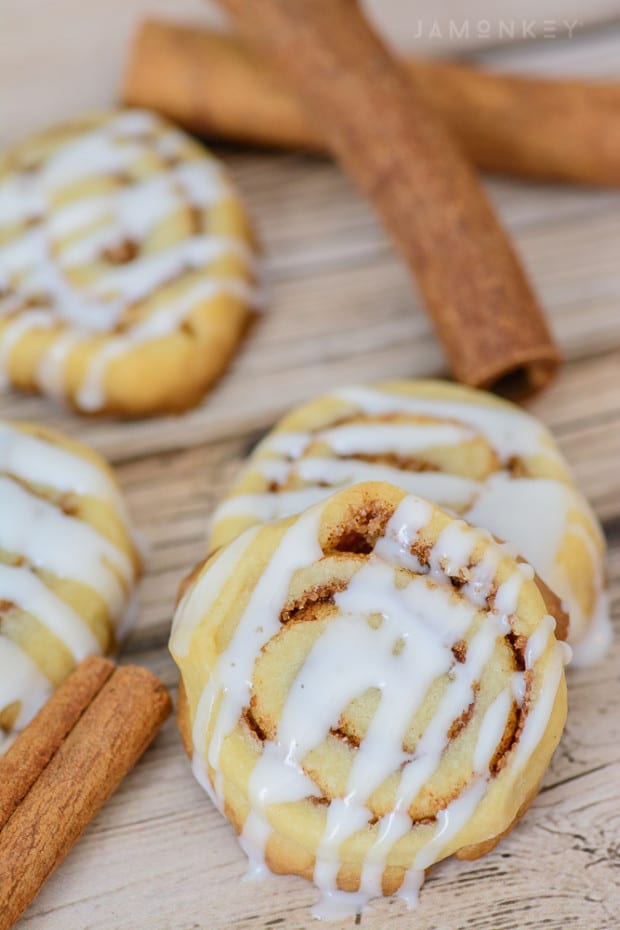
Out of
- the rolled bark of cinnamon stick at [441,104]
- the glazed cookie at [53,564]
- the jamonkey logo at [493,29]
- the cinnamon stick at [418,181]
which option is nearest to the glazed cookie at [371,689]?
the glazed cookie at [53,564]

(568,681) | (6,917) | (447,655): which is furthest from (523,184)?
(6,917)

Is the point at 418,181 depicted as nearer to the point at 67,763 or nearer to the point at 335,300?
the point at 335,300

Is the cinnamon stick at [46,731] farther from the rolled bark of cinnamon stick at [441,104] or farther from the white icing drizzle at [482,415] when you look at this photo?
the rolled bark of cinnamon stick at [441,104]

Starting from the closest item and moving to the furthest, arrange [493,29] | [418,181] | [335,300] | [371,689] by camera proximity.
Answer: [371,689] → [418,181] → [335,300] → [493,29]

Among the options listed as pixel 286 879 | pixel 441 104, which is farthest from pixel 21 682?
pixel 441 104

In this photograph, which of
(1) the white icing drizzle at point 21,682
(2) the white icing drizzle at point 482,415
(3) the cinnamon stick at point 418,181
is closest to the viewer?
(1) the white icing drizzle at point 21,682

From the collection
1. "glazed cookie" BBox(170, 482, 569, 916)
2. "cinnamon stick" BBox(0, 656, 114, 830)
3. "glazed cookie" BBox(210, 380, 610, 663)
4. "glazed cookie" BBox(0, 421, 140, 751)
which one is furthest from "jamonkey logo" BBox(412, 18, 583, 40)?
"cinnamon stick" BBox(0, 656, 114, 830)

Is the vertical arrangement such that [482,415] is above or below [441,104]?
below
